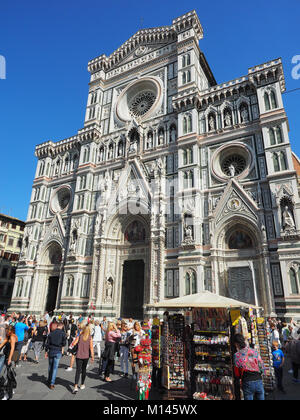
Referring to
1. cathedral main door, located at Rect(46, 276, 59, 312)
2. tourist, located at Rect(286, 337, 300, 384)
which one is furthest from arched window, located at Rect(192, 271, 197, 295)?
cathedral main door, located at Rect(46, 276, 59, 312)

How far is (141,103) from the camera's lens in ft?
96.2

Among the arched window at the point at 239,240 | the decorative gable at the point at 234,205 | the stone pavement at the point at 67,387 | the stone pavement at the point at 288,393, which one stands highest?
the decorative gable at the point at 234,205

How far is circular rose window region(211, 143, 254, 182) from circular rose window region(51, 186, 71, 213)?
16.5 meters

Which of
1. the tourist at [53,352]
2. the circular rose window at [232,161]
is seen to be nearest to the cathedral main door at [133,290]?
the circular rose window at [232,161]

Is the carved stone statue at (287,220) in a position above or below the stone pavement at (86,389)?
above

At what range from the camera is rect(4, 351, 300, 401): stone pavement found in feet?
22.9

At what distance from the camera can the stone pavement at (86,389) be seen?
698 cm

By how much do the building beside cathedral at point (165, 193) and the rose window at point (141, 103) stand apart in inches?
6.0

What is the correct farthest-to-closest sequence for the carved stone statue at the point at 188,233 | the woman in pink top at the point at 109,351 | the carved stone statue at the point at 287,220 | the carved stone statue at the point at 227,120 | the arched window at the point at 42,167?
the arched window at the point at 42,167 < the carved stone statue at the point at 227,120 < the carved stone statue at the point at 188,233 < the carved stone statue at the point at 287,220 < the woman in pink top at the point at 109,351

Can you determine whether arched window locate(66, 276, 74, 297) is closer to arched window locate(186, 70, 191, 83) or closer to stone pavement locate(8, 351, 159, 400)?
stone pavement locate(8, 351, 159, 400)

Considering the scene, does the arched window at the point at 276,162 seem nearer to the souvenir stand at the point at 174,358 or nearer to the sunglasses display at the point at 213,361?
the sunglasses display at the point at 213,361

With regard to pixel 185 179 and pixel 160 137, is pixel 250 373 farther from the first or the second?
pixel 160 137

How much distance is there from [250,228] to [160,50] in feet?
71.6

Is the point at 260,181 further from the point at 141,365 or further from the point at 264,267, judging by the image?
the point at 141,365
